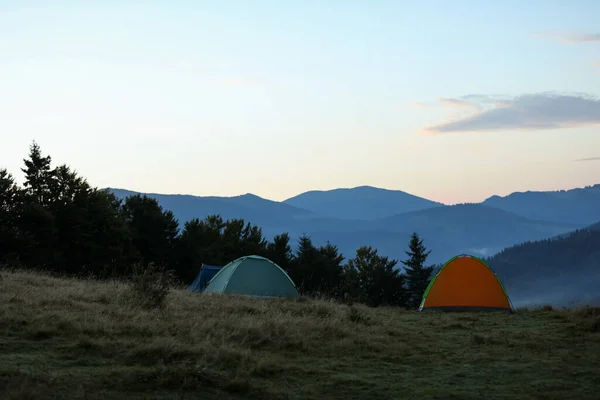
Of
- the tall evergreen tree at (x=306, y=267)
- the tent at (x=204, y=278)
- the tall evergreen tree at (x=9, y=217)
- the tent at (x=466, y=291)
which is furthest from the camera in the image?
the tall evergreen tree at (x=306, y=267)

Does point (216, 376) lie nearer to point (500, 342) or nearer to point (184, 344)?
point (184, 344)

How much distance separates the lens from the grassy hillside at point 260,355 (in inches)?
367

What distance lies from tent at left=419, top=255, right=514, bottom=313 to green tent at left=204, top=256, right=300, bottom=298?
6048 mm

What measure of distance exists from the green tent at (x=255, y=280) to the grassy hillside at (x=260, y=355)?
9190 mm

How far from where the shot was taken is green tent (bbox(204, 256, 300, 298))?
2717 cm

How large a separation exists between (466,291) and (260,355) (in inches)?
582

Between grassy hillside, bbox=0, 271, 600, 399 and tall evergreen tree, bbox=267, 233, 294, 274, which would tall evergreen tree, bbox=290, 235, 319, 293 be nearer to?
tall evergreen tree, bbox=267, 233, 294, 274

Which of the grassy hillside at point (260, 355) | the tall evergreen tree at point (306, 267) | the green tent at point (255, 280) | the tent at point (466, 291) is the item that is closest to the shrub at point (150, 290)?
the grassy hillside at point (260, 355)

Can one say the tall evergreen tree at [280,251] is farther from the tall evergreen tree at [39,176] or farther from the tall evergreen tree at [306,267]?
the tall evergreen tree at [39,176]

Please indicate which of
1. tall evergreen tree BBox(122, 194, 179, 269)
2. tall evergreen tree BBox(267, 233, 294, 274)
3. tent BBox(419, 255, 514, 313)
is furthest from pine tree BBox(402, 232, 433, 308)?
tent BBox(419, 255, 514, 313)

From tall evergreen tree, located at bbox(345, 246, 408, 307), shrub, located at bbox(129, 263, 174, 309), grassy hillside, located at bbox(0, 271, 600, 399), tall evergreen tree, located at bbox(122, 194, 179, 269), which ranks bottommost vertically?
tall evergreen tree, located at bbox(345, 246, 408, 307)

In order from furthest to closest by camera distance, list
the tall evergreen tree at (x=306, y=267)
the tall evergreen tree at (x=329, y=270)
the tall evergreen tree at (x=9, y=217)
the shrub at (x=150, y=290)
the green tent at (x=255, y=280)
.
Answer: the tall evergreen tree at (x=329, y=270) < the tall evergreen tree at (x=306, y=267) < the tall evergreen tree at (x=9, y=217) < the green tent at (x=255, y=280) < the shrub at (x=150, y=290)

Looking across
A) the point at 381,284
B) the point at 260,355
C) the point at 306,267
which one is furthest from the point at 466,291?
the point at 381,284

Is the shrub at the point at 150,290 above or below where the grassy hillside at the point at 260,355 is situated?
above
